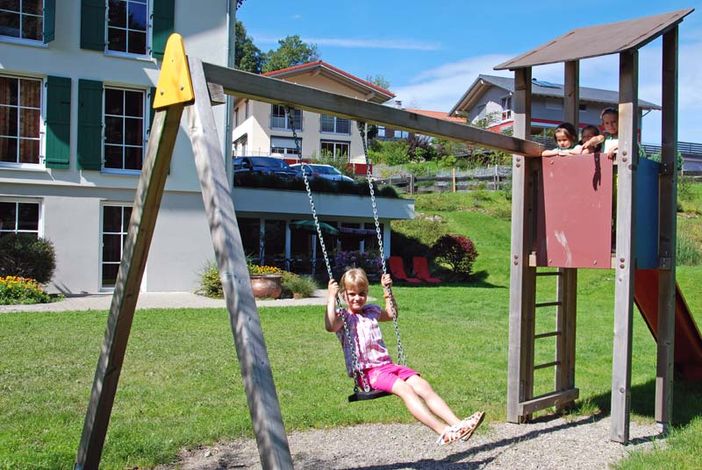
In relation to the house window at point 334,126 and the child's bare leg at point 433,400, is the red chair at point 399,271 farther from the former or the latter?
the house window at point 334,126

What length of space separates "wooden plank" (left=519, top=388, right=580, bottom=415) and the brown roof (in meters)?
2.88

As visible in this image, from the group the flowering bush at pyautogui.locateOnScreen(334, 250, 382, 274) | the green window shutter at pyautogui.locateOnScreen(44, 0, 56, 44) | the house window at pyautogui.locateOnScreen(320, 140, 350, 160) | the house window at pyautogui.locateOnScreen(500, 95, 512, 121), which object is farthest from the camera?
the house window at pyautogui.locateOnScreen(500, 95, 512, 121)

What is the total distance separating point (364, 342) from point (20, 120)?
14336 mm

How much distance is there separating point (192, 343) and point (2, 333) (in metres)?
2.85

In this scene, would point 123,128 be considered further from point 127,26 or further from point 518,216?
point 518,216

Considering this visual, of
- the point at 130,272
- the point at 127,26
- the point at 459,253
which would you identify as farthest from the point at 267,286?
the point at 130,272

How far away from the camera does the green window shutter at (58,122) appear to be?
16.7 metres

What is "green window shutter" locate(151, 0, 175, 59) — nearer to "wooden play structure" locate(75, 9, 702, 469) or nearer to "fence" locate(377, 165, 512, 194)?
"wooden play structure" locate(75, 9, 702, 469)

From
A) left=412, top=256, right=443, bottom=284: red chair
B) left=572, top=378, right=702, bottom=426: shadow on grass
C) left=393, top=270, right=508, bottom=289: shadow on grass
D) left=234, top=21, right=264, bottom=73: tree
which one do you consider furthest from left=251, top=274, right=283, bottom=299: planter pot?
left=234, top=21, right=264, bottom=73: tree

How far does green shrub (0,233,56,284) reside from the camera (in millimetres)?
15953

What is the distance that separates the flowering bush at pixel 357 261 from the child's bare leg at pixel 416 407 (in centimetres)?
1614

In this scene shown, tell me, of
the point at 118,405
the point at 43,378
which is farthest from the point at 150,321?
the point at 118,405

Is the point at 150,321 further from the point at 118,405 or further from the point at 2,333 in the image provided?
the point at 118,405

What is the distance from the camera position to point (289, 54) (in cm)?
8562
